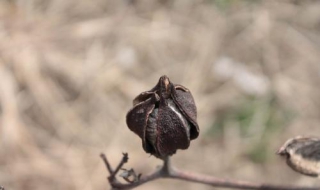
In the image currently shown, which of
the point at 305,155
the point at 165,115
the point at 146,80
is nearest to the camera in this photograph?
the point at 165,115

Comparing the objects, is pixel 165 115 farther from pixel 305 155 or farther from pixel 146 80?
pixel 146 80

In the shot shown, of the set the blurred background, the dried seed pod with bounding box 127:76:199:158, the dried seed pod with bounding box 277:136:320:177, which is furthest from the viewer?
the blurred background

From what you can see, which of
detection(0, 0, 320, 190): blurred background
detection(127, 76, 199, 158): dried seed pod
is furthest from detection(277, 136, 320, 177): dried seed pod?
detection(0, 0, 320, 190): blurred background

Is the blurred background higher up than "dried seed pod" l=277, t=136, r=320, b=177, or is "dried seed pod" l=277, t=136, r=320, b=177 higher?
the blurred background

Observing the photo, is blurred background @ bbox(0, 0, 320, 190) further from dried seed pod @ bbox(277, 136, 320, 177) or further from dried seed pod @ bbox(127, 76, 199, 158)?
dried seed pod @ bbox(127, 76, 199, 158)

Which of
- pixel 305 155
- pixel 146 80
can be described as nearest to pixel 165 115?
pixel 305 155

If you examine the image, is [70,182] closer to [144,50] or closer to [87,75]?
[87,75]

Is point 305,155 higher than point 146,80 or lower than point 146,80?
lower
